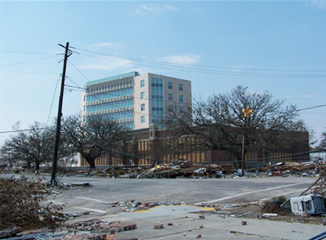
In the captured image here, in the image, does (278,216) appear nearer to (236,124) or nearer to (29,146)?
(236,124)

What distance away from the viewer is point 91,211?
1203cm

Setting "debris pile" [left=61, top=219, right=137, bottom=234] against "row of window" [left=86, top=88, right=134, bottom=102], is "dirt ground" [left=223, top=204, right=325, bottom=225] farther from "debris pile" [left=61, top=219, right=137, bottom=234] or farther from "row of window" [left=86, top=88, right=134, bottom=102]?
"row of window" [left=86, top=88, right=134, bottom=102]

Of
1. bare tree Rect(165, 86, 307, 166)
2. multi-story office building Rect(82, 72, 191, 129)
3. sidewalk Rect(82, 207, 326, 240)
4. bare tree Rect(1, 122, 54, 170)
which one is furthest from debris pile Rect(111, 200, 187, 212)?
multi-story office building Rect(82, 72, 191, 129)

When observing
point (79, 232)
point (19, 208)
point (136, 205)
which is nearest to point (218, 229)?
point (79, 232)

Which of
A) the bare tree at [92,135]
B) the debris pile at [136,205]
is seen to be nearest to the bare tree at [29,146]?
the bare tree at [92,135]

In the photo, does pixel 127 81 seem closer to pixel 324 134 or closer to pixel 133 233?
pixel 324 134

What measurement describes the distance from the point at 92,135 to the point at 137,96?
41.0m

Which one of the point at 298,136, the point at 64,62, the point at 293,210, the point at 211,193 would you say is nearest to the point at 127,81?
the point at 298,136

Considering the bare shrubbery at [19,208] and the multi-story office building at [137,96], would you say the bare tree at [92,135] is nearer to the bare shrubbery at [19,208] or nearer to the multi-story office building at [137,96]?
the multi-story office building at [137,96]

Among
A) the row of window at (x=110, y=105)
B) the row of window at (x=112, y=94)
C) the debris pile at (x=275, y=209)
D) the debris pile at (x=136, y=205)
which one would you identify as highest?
the row of window at (x=112, y=94)

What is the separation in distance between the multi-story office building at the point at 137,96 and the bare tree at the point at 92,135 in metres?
31.2

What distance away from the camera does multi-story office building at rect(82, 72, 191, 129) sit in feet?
305

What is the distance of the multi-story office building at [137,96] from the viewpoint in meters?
93.0

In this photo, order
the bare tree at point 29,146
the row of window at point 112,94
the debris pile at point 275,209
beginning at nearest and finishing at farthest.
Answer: the debris pile at point 275,209 < the bare tree at point 29,146 < the row of window at point 112,94
